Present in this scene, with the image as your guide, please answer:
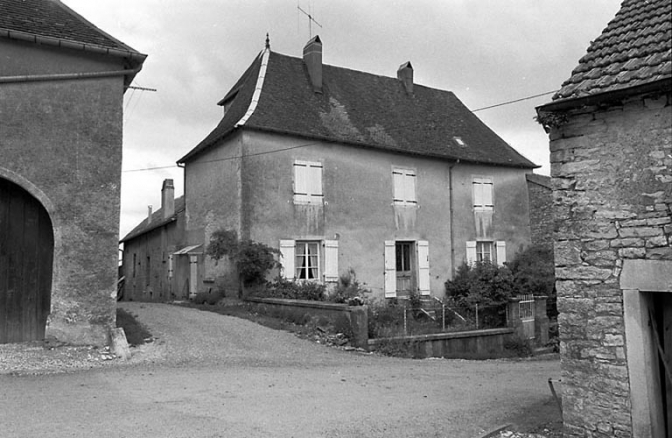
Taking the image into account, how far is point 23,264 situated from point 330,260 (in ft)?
31.3

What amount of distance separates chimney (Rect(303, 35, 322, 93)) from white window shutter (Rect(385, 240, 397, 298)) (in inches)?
233

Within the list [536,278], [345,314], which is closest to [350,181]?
[536,278]

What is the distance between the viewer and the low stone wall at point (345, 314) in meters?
11.8

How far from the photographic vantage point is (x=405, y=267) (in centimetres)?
1997

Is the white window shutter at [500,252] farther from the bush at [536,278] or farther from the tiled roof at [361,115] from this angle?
the tiled roof at [361,115]

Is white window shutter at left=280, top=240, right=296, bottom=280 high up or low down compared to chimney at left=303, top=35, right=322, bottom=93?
down

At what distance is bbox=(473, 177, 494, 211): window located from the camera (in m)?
21.7

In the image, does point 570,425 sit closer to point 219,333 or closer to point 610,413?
point 610,413

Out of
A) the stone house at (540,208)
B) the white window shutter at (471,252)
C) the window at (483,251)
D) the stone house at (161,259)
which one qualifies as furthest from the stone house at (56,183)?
the stone house at (540,208)

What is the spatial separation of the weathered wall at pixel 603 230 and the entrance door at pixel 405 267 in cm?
1369

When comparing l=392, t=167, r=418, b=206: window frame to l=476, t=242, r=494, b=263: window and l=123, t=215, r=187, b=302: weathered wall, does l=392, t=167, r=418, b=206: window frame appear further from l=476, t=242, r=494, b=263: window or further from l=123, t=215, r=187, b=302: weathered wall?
l=123, t=215, r=187, b=302: weathered wall

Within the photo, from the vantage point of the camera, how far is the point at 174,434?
18.0 ft

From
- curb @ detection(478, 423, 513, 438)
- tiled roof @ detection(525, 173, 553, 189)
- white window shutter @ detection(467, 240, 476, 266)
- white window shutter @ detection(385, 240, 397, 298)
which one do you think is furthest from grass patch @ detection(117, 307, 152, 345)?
tiled roof @ detection(525, 173, 553, 189)

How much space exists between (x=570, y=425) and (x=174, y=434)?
4.01 m
